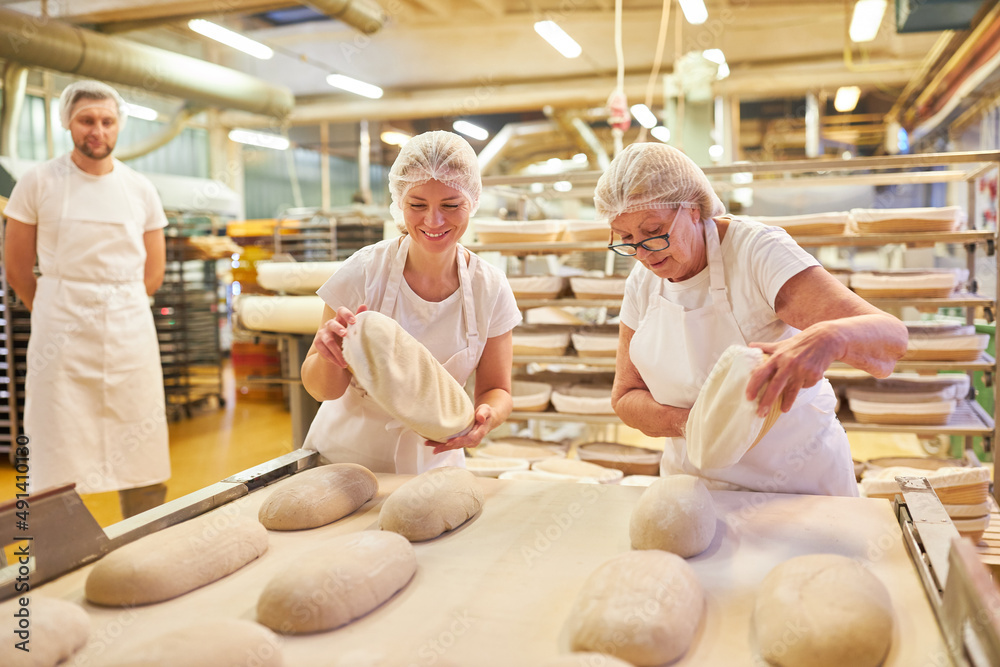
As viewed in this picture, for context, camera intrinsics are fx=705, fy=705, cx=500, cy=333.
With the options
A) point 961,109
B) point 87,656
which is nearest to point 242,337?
point 87,656

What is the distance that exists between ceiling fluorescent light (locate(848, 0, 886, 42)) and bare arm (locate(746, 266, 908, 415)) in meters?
4.10

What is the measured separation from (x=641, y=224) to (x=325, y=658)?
97 cm

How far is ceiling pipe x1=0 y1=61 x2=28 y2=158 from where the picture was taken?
6023mm

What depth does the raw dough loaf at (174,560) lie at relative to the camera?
3.14ft

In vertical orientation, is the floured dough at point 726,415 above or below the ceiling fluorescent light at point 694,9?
below

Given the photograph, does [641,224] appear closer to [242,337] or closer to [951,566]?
[951,566]

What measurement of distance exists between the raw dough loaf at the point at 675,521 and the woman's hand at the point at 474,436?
15.0 inches

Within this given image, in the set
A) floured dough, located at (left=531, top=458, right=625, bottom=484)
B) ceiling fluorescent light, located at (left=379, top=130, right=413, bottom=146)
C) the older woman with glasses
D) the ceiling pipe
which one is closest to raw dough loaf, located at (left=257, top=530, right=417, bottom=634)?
the older woman with glasses

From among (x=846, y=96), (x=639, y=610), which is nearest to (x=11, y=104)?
(x=639, y=610)

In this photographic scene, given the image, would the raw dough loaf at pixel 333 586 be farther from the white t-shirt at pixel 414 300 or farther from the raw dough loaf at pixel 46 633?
the white t-shirt at pixel 414 300

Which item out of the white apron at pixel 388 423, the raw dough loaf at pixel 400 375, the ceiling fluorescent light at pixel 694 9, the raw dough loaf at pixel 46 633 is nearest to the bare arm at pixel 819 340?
the raw dough loaf at pixel 400 375

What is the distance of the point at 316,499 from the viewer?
1262mm

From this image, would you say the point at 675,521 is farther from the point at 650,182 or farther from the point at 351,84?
the point at 351,84

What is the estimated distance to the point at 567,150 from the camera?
1203 cm
